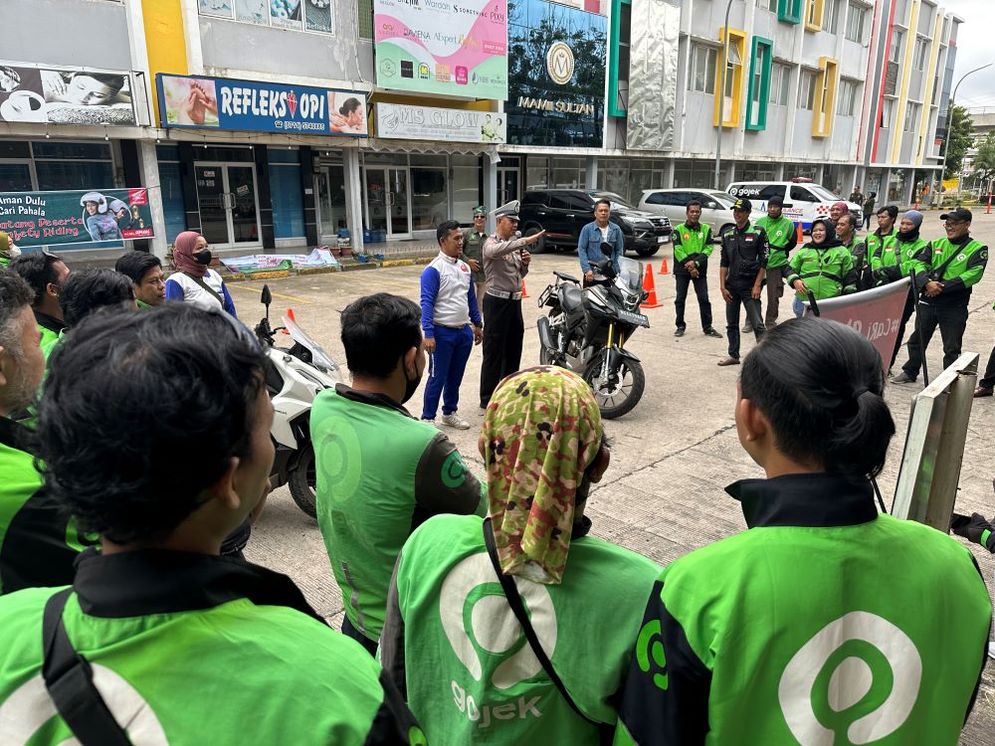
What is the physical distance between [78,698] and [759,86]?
1282 inches

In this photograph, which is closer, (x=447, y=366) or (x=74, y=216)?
(x=447, y=366)

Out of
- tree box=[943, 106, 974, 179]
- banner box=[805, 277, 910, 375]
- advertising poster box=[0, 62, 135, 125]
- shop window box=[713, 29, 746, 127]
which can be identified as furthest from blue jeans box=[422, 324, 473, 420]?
tree box=[943, 106, 974, 179]

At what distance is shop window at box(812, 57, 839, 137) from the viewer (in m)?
32.2

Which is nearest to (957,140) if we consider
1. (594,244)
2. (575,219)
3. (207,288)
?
(575,219)

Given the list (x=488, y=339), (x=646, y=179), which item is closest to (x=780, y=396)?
(x=488, y=339)

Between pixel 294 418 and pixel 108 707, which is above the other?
pixel 108 707

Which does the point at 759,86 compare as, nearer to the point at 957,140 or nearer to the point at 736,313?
the point at 736,313

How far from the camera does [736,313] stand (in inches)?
302

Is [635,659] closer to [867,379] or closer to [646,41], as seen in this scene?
[867,379]

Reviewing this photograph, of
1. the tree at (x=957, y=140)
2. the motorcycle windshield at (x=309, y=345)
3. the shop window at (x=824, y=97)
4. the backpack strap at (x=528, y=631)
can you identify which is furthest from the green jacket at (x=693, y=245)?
the tree at (x=957, y=140)

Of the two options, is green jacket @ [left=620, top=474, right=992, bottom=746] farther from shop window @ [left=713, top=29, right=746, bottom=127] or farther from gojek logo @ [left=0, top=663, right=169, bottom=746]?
shop window @ [left=713, top=29, right=746, bottom=127]

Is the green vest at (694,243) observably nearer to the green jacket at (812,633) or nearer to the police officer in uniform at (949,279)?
the police officer in uniform at (949,279)

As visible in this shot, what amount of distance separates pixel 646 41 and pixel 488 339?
2181 centimetres

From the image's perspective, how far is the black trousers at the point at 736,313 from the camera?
762 centimetres
